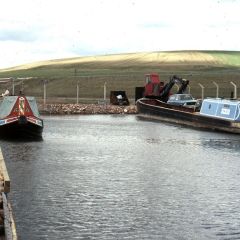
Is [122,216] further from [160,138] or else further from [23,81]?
[23,81]

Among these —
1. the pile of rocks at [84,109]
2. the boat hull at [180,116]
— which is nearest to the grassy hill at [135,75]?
the pile of rocks at [84,109]

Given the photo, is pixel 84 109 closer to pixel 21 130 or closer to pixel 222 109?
pixel 222 109

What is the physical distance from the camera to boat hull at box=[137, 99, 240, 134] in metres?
49.9

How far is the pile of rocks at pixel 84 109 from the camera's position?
76637mm

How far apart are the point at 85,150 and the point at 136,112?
42586mm

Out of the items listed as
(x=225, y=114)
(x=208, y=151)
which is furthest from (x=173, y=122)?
(x=208, y=151)

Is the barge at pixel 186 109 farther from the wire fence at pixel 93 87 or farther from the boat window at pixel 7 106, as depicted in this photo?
the boat window at pixel 7 106

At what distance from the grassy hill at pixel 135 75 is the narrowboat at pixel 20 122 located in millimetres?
52047

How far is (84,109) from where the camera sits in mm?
78062

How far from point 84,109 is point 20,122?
35311mm

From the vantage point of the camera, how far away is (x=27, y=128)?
4309 cm

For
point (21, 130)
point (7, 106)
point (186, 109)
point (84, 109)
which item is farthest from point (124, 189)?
point (84, 109)

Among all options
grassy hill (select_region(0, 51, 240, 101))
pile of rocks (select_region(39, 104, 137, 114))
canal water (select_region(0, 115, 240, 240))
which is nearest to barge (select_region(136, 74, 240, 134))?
pile of rocks (select_region(39, 104, 137, 114))

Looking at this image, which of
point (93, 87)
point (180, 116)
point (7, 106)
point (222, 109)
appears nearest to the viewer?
point (7, 106)
